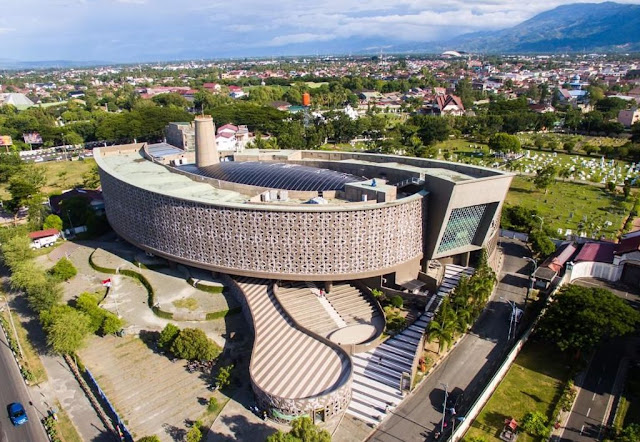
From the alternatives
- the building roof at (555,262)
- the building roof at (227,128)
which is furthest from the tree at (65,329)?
the building roof at (227,128)

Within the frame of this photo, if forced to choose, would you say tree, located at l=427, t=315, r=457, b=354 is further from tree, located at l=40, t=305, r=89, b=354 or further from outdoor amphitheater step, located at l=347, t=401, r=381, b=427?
tree, located at l=40, t=305, r=89, b=354

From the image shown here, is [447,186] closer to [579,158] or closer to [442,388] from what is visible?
[442,388]

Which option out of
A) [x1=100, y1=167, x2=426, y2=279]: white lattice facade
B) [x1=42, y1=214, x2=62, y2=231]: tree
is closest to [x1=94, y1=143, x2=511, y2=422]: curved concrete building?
[x1=100, y1=167, x2=426, y2=279]: white lattice facade

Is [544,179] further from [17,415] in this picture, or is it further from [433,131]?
[17,415]

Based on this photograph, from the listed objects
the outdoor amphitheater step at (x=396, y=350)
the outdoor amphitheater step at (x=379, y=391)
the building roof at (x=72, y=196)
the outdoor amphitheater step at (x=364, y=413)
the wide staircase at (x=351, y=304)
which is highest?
the building roof at (x=72, y=196)

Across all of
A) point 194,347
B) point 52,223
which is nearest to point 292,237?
point 194,347

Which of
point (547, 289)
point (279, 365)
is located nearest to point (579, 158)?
point (547, 289)

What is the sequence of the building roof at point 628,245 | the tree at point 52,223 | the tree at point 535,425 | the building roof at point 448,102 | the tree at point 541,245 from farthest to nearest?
1. the building roof at point 448,102
2. the tree at point 52,223
3. the tree at point 541,245
4. the building roof at point 628,245
5. the tree at point 535,425

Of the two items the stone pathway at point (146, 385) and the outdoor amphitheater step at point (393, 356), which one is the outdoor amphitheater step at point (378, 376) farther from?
the stone pathway at point (146, 385)
